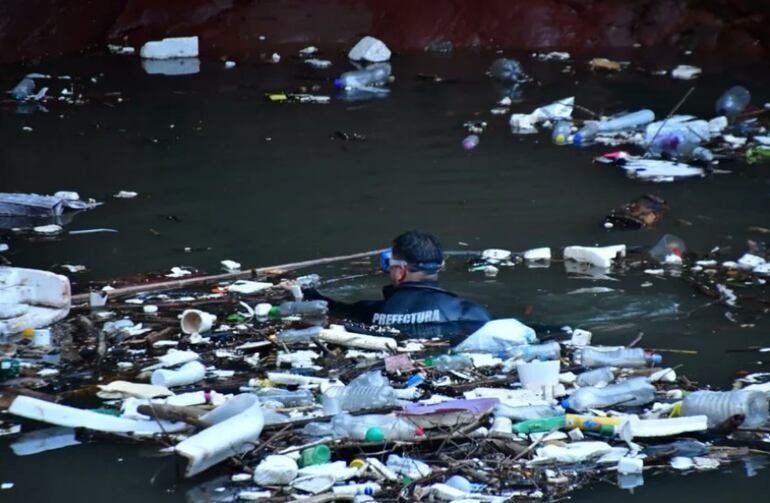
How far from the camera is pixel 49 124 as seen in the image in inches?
442

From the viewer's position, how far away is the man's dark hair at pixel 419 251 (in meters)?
6.39

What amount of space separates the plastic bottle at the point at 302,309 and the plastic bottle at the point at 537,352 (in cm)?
107

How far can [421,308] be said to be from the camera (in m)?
6.35

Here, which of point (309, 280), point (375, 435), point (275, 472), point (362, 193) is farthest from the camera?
point (362, 193)

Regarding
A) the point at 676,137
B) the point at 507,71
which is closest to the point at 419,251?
the point at 676,137

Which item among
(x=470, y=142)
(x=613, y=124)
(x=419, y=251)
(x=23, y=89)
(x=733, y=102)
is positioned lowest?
(x=419, y=251)

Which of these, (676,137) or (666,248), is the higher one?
(676,137)

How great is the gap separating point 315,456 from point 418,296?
190 cm

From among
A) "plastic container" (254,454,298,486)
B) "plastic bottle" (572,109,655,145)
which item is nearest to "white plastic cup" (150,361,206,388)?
"plastic container" (254,454,298,486)

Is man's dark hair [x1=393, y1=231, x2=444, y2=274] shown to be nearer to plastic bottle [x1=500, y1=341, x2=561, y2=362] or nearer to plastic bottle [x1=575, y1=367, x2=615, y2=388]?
plastic bottle [x1=500, y1=341, x2=561, y2=362]

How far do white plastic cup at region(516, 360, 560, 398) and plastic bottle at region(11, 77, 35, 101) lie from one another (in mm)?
8050

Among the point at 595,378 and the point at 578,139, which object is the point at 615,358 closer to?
the point at 595,378

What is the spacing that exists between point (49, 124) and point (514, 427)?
7.34 meters

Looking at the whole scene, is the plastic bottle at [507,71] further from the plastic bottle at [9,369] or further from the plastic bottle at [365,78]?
the plastic bottle at [9,369]
